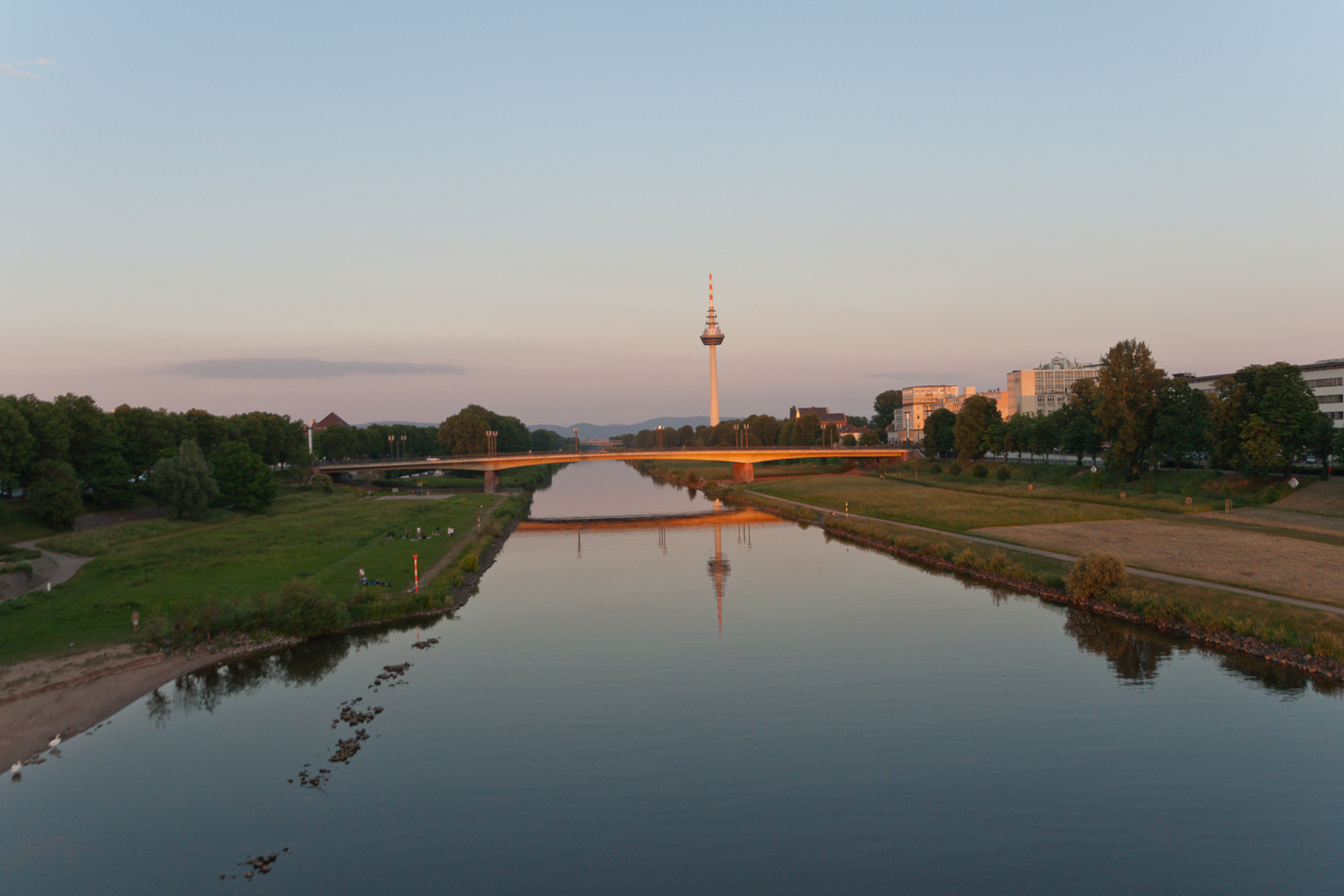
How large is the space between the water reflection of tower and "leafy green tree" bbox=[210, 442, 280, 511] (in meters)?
42.7

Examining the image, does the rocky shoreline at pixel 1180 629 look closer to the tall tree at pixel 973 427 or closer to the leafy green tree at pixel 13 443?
the tall tree at pixel 973 427

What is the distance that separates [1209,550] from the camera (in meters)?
48.1

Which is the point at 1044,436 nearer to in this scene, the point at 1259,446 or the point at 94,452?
the point at 1259,446

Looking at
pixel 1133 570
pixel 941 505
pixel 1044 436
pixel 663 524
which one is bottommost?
pixel 663 524

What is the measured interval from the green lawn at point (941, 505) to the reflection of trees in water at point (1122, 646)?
25.5 meters

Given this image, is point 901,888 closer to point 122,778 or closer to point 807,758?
point 807,758

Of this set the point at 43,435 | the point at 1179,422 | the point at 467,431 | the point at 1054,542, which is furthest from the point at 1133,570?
the point at 467,431

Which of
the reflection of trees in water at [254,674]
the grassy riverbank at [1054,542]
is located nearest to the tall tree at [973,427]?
the grassy riverbank at [1054,542]

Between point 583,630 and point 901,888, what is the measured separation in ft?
74.7

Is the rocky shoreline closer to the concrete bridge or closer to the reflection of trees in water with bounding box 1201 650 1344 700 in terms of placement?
the reflection of trees in water with bounding box 1201 650 1344 700

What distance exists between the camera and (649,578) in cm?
5188

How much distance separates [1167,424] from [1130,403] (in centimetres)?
430

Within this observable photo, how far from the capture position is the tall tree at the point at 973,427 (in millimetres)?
109625

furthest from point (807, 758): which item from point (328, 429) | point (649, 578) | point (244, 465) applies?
point (328, 429)
